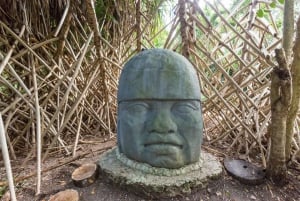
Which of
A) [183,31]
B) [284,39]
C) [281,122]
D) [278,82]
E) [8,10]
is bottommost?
[281,122]

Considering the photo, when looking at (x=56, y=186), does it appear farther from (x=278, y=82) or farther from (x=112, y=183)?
(x=278, y=82)

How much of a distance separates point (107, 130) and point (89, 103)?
0.25 meters

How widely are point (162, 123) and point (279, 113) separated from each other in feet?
1.68

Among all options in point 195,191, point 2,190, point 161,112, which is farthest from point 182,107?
point 2,190

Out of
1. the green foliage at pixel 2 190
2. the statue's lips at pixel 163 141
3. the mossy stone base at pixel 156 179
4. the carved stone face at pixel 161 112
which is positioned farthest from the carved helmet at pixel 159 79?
the green foliage at pixel 2 190

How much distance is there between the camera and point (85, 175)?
1352mm

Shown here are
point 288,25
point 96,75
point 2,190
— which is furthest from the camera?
point 96,75

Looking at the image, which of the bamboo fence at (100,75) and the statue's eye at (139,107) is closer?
the statue's eye at (139,107)

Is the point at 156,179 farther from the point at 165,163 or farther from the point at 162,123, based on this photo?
the point at 162,123

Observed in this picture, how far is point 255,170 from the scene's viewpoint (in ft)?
4.62

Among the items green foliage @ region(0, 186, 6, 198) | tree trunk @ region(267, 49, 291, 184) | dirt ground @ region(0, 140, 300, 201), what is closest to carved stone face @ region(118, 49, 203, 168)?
dirt ground @ region(0, 140, 300, 201)

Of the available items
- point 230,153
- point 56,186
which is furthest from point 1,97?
point 230,153

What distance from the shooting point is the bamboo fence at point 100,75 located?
1.69 m

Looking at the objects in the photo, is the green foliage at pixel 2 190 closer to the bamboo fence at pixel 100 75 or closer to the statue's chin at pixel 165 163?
the bamboo fence at pixel 100 75
